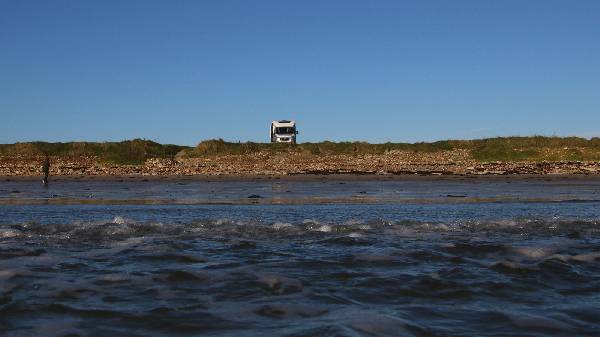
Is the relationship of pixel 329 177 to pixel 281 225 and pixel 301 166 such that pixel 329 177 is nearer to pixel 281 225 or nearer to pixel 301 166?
pixel 301 166

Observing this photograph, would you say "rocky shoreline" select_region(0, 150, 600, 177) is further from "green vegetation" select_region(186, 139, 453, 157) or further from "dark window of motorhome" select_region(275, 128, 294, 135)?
"dark window of motorhome" select_region(275, 128, 294, 135)

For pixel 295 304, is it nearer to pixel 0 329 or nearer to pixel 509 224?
pixel 0 329

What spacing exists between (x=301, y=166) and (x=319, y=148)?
287 inches

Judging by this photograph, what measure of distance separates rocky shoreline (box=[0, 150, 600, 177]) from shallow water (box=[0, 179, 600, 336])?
2518cm

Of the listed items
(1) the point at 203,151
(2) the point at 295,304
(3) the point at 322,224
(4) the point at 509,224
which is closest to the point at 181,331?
(2) the point at 295,304

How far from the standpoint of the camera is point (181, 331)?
449 centimetres

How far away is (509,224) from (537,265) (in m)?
5.39

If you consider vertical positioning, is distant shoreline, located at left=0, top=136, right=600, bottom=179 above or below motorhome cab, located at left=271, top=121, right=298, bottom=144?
below

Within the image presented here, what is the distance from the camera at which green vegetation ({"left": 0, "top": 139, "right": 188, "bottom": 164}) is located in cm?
4698

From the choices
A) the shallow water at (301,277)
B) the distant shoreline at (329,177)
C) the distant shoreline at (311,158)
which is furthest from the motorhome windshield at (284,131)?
the shallow water at (301,277)

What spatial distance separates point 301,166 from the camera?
42688 millimetres

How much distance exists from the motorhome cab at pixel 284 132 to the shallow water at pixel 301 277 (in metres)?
42.1

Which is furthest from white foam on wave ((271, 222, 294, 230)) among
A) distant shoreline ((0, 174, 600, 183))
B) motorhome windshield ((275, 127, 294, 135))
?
motorhome windshield ((275, 127, 294, 135))

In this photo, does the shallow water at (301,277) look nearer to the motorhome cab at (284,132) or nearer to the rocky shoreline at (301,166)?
the rocky shoreline at (301,166)
